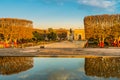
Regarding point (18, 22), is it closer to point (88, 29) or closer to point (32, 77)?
point (88, 29)

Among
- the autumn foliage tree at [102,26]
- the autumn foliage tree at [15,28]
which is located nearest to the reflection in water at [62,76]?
the autumn foliage tree at [102,26]

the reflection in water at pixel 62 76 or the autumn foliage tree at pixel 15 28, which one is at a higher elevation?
the autumn foliage tree at pixel 15 28

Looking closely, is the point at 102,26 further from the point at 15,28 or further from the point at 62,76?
the point at 62,76

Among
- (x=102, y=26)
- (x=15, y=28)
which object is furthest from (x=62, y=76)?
(x=15, y=28)

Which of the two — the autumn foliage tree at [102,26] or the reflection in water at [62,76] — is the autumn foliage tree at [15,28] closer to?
the autumn foliage tree at [102,26]

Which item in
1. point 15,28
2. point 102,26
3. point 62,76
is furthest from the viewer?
point 15,28

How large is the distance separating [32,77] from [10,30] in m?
28.8

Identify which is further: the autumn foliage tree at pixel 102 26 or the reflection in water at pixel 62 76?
the autumn foliage tree at pixel 102 26

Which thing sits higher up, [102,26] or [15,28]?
[15,28]

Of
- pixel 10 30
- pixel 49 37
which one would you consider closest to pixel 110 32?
pixel 10 30

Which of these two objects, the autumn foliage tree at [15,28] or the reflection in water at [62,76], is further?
the autumn foliage tree at [15,28]


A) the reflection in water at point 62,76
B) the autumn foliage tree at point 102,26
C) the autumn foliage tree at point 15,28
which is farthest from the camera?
the autumn foliage tree at point 15,28

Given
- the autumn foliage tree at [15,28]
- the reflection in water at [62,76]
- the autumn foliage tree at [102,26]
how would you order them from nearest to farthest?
1. the reflection in water at [62,76]
2. the autumn foliage tree at [102,26]
3. the autumn foliage tree at [15,28]

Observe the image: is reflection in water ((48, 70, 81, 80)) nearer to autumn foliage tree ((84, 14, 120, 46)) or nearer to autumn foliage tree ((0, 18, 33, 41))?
autumn foliage tree ((84, 14, 120, 46))
